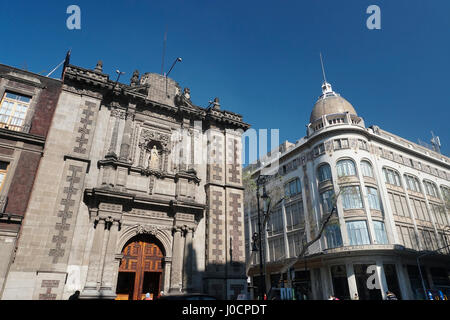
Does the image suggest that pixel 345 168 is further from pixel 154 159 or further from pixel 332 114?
pixel 154 159

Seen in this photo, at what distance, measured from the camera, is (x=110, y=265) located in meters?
14.6

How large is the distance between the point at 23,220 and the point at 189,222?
337 inches

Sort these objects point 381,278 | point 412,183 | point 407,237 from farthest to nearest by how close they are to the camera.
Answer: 1. point 412,183
2. point 407,237
3. point 381,278

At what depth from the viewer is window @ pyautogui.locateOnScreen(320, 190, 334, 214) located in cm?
3272

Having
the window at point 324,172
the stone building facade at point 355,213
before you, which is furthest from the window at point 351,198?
the window at point 324,172

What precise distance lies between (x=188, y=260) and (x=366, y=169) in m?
26.5

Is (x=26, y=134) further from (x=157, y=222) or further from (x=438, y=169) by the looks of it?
(x=438, y=169)

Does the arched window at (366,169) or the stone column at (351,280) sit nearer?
the stone column at (351,280)

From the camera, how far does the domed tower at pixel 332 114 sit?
3681 cm

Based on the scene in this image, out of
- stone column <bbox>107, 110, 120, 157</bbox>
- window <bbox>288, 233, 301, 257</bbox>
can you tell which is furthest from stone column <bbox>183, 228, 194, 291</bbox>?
window <bbox>288, 233, 301, 257</bbox>

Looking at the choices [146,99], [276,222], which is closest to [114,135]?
[146,99]

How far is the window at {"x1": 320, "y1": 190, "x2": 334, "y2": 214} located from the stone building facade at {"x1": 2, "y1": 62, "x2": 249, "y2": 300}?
55.2 ft

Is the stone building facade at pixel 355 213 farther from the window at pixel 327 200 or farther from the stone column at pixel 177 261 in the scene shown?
the stone column at pixel 177 261

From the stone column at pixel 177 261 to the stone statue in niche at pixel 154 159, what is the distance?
445 cm
